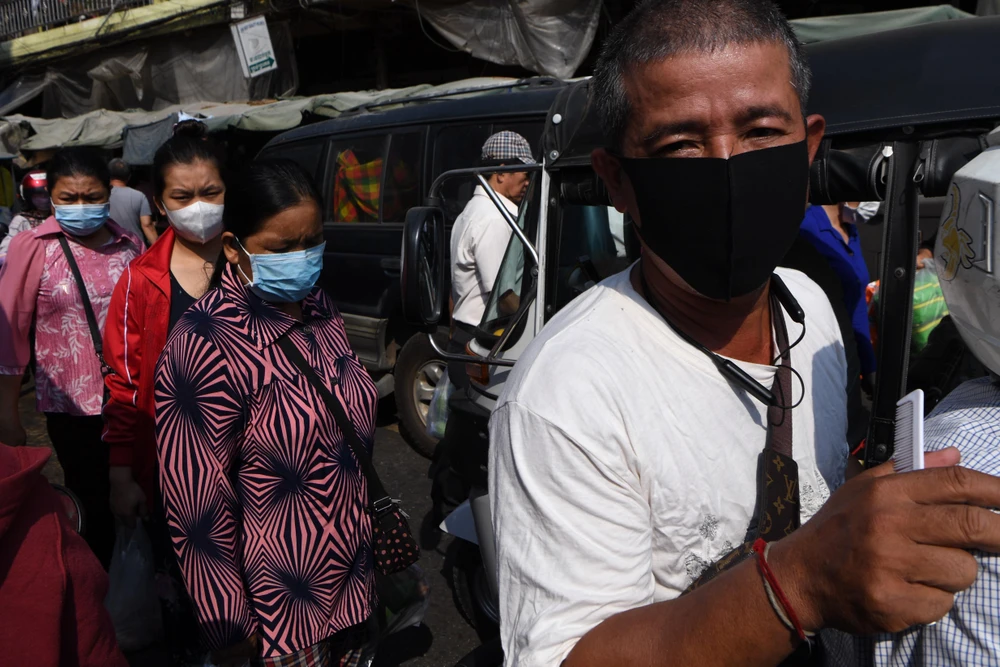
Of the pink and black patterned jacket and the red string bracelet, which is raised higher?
the red string bracelet

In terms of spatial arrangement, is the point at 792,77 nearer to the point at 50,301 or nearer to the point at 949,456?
the point at 949,456

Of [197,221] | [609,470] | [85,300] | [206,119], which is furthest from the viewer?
[206,119]

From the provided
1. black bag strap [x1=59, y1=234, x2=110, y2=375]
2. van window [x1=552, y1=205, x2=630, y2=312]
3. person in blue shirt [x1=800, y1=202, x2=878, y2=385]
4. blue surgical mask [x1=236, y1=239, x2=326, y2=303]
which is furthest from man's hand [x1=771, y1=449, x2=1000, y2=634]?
black bag strap [x1=59, y1=234, x2=110, y2=375]

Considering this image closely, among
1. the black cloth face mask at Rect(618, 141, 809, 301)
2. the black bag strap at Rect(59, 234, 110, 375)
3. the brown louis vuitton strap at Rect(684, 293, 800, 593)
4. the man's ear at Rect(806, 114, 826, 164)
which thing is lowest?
the black bag strap at Rect(59, 234, 110, 375)

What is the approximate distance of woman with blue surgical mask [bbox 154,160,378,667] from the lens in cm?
227

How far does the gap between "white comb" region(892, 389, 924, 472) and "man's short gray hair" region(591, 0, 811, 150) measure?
0.59 meters

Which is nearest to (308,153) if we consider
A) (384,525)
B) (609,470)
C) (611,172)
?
(384,525)

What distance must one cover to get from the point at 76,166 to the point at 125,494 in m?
1.85

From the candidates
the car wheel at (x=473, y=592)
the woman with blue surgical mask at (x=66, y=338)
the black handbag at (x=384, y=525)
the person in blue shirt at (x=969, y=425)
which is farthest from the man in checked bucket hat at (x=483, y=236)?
the person in blue shirt at (x=969, y=425)

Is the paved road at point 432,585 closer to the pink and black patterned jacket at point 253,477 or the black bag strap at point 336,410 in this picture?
the pink and black patterned jacket at point 253,477

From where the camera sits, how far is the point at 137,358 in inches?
119

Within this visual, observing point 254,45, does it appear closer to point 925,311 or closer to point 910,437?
point 925,311

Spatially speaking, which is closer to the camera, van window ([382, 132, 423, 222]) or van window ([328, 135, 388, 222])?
van window ([382, 132, 423, 222])

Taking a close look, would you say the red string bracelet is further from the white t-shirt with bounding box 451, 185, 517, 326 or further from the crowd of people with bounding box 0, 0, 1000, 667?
the white t-shirt with bounding box 451, 185, 517, 326
